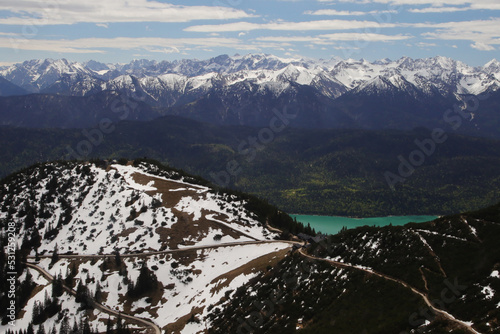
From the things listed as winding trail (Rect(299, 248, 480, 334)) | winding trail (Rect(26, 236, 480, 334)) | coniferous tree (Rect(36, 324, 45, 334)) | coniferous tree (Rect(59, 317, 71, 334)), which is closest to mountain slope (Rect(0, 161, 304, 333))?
coniferous tree (Rect(59, 317, 71, 334))

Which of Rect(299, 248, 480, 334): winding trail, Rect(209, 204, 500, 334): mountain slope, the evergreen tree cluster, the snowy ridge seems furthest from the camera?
the snowy ridge

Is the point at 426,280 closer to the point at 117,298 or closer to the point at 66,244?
the point at 117,298

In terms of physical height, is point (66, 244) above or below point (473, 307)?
below

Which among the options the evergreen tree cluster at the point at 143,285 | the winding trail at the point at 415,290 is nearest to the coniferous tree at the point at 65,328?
the evergreen tree cluster at the point at 143,285

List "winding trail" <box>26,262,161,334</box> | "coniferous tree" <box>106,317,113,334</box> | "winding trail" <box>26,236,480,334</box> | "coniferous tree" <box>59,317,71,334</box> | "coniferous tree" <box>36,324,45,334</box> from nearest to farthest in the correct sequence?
"winding trail" <box>26,236,480,334</box>
"coniferous tree" <box>106,317,113,334</box>
"winding trail" <box>26,262,161,334</box>
"coniferous tree" <box>59,317,71,334</box>
"coniferous tree" <box>36,324,45,334</box>

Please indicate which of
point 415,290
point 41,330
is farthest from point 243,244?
point 415,290

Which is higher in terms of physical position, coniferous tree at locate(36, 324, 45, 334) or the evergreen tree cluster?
the evergreen tree cluster

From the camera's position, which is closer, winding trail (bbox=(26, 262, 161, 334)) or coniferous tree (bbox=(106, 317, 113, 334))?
coniferous tree (bbox=(106, 317, 113, 334))

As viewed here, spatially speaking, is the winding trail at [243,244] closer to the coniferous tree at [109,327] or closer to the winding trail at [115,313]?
the winding trail at [115,313]

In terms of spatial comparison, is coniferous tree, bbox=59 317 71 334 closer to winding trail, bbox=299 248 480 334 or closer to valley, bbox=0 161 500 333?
valley, bbox=0 161 500 333

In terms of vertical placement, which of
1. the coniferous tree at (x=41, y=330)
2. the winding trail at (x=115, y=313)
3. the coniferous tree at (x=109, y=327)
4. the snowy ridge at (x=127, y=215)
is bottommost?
the coniferous tree at (x=41, y=330)

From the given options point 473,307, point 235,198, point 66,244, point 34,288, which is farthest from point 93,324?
point 473,307
